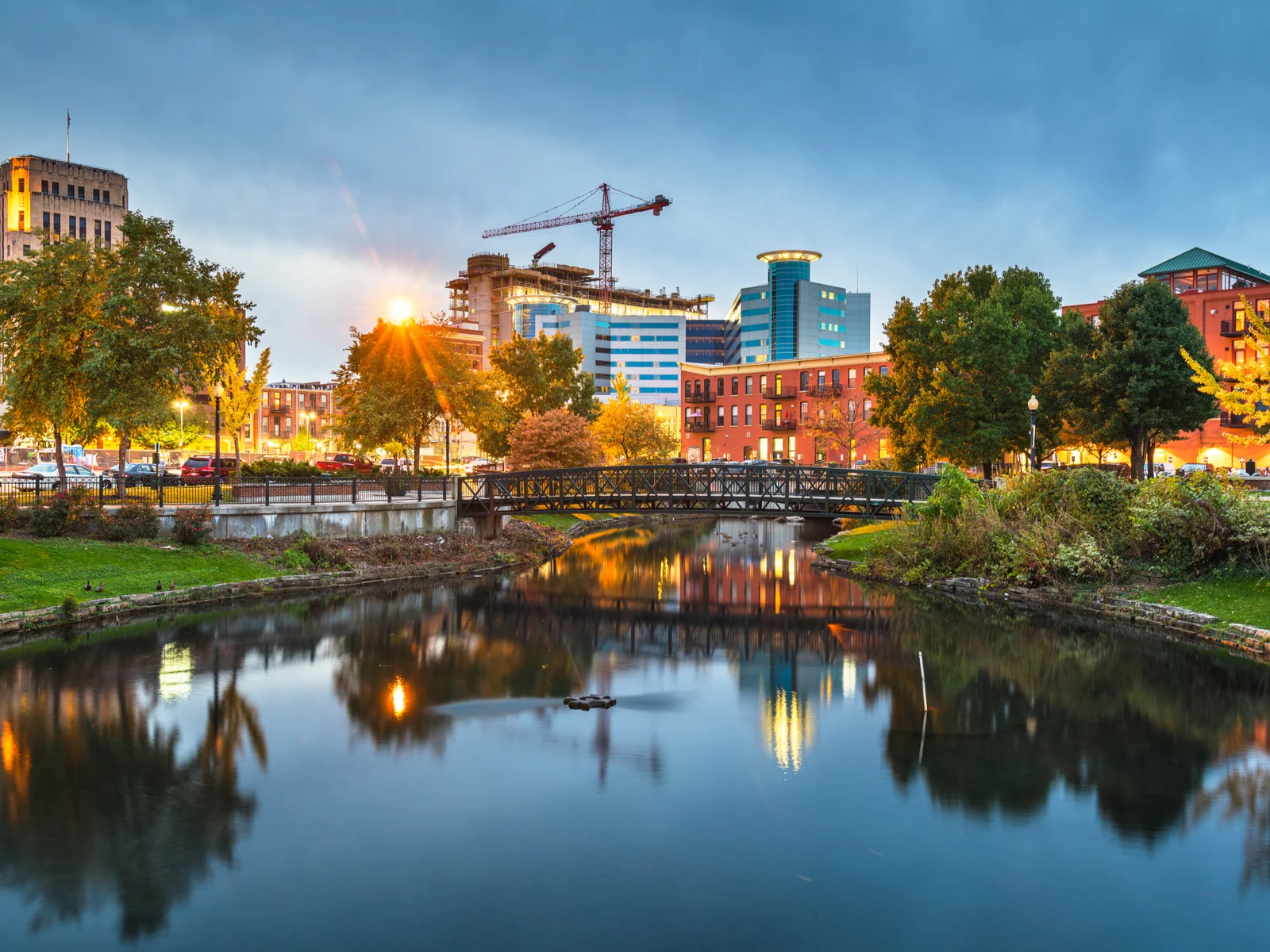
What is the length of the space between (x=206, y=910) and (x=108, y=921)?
0.97 meters

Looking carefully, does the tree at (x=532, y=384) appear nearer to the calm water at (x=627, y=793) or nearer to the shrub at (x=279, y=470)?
the shrub at (x=279, y=470)

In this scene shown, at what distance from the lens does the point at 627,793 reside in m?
14.4

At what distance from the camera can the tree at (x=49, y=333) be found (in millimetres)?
33125

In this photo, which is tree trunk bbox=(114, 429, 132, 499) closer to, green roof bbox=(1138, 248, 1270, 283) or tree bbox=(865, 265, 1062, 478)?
tree bbox=(865, 265, 1062, 478)

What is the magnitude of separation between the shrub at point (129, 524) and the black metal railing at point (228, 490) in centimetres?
170

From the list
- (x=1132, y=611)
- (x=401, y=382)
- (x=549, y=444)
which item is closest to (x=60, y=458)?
(x=401, y=382)

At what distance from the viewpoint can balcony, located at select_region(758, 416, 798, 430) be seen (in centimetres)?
9400

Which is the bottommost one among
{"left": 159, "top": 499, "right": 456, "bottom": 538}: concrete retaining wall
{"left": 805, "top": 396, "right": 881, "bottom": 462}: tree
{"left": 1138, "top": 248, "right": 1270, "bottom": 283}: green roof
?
{"left": 159, "top": 499, "right": 456, "bottom": 538}: concrete retaining wall

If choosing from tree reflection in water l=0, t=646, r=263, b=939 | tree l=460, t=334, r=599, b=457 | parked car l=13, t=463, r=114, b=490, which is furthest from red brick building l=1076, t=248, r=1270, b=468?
tree reflection in water l=0, t=646, r=263, b=939

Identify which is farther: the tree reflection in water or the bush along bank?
the bush along bank

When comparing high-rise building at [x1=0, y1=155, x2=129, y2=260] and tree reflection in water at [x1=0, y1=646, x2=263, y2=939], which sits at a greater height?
high-rise building at [x1=0, y1=155, x2=129, y2=260]

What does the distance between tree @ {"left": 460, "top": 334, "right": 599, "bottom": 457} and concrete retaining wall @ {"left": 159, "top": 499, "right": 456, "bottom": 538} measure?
17993mm

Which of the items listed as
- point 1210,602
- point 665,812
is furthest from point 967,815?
point 1210,602

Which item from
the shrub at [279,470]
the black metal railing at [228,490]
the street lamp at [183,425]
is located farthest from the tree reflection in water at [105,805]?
the street lamp at [183,425]
